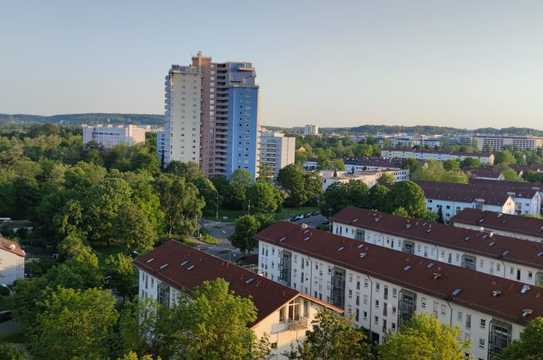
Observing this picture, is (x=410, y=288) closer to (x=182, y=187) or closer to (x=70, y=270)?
(x=70, y=270)

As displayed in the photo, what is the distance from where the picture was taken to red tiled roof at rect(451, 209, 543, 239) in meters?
43.5

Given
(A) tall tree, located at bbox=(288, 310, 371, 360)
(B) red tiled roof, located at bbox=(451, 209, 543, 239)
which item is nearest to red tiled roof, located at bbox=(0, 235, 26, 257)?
(A) tall tree, located at bbox=(288, 310, 371, 360)

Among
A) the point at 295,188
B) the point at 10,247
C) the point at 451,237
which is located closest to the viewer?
the point at 10,247

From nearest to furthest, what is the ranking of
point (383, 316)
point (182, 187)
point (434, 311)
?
1. point (434, 311)
2. point (383, 316)
3. point (182, 187)

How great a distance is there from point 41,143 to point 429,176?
7068 cm

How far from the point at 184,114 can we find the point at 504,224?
57.1 m

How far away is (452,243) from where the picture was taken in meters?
37.6

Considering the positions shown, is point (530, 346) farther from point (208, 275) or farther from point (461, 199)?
point (461, 199)

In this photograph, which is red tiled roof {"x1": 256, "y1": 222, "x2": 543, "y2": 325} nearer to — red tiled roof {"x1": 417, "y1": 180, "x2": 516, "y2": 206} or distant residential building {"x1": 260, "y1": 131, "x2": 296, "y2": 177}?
red tiled roof {"x1": 417, "y1": 180, "x2": 516, "y2": 206}

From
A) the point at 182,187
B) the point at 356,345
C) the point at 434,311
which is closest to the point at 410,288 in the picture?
the point at 434,311

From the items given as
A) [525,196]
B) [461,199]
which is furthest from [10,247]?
[525,196]

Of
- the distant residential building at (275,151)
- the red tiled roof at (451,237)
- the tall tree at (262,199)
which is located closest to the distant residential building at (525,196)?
the tall tree at (262,199)

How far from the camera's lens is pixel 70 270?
28.8 m

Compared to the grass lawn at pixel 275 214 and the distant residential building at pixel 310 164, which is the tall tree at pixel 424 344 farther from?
the distant residential building at pixel 310 164
